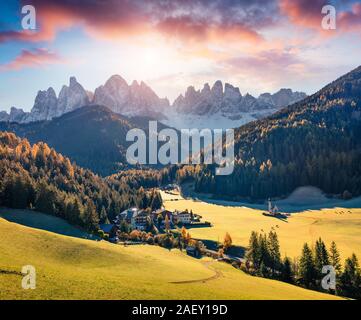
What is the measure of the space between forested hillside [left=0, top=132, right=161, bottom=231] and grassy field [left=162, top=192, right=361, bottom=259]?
30573 mm

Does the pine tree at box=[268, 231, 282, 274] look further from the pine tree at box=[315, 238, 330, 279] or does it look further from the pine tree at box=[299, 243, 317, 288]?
the pine tree at box=[315, 238, 330, 279]

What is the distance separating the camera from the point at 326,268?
73125 millimetres

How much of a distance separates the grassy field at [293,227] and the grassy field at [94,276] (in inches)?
1664

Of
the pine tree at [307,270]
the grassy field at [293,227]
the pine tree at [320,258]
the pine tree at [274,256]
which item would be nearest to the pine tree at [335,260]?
the pine tree at [320,258]

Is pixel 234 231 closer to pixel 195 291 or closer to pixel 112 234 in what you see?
pixel 112 234

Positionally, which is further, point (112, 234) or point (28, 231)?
point (112, 234)

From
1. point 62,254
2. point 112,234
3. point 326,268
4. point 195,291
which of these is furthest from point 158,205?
point 195,291

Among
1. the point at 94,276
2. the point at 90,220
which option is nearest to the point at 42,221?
the point at 90,220

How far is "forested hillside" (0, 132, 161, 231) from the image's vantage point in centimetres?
10556

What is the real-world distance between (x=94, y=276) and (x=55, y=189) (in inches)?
3021

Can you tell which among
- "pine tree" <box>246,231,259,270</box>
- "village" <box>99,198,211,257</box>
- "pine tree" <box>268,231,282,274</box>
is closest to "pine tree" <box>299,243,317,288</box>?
"pine tree" <box>268,231,282,274</box>

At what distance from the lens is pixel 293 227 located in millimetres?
127750
